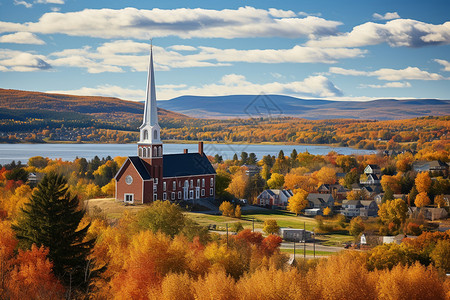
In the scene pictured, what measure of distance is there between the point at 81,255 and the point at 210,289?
27.5 feet

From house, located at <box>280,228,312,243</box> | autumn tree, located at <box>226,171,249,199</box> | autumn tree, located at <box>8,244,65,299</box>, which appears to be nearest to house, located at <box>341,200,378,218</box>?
autumn tree, located at <box>226,171,249,199</box>

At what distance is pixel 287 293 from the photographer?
106 ft

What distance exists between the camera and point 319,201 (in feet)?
302

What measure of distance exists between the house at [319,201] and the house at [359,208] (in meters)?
2.63

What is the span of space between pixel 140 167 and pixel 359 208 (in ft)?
104

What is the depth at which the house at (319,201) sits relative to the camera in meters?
91.6

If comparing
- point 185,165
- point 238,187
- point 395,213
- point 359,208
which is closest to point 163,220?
point 185,165

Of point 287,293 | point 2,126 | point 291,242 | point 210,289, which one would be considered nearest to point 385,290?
point 287,293

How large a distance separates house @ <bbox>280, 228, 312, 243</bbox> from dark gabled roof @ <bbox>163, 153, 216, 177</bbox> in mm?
16701

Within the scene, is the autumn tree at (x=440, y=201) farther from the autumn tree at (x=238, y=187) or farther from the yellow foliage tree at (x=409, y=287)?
the yellow foliage tree at (x=409, y=287)

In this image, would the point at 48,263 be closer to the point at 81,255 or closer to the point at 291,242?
the point at 81,255

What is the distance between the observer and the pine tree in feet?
117

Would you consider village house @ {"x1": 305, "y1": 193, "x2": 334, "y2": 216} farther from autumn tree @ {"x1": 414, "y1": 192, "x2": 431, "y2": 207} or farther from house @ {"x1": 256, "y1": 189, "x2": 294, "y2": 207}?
autumn tree @ {"x1": 414, "y1": 192, "x2": 431, "y2": 207}

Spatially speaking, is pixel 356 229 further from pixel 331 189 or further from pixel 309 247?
pixel 331 189
